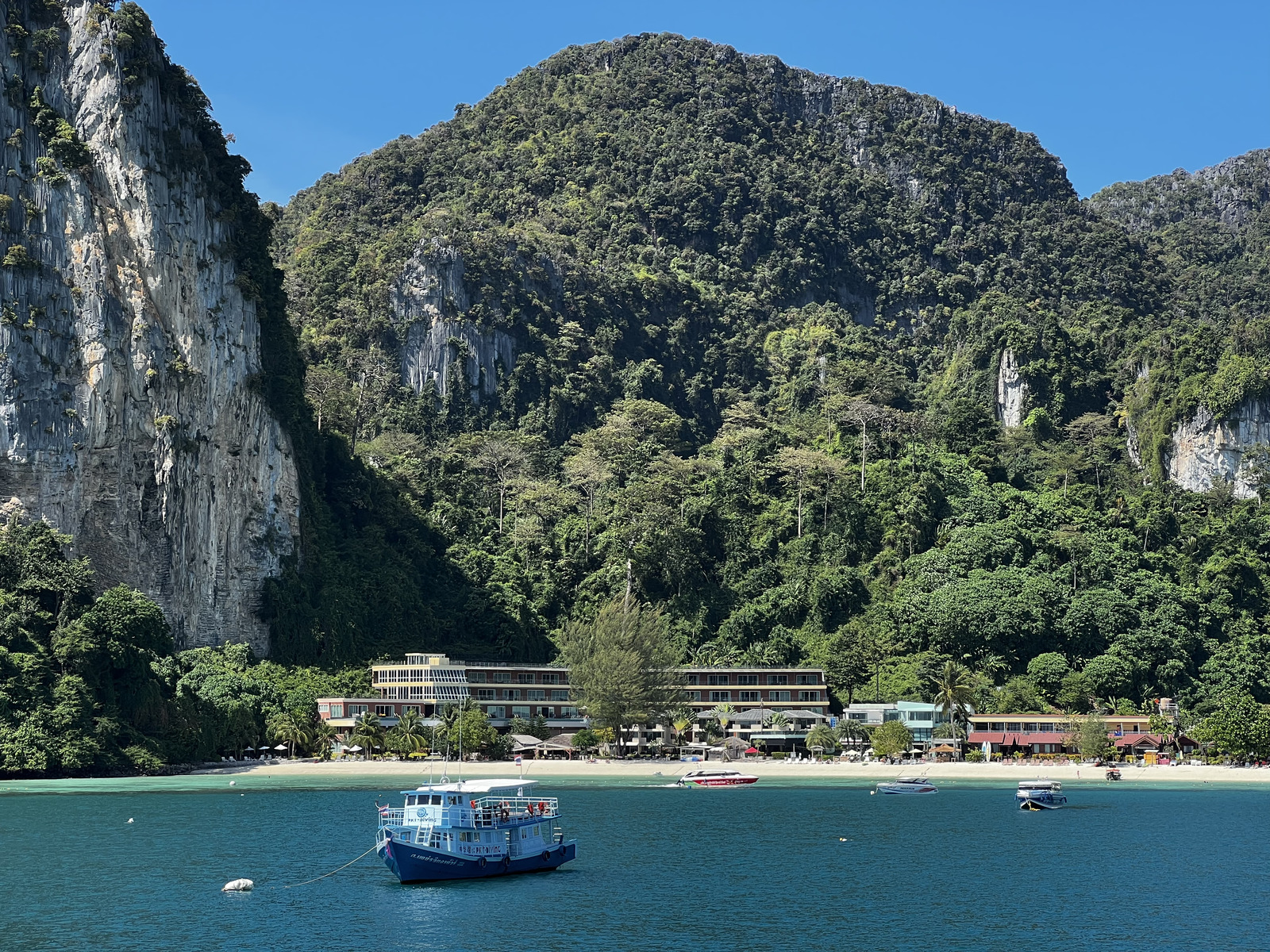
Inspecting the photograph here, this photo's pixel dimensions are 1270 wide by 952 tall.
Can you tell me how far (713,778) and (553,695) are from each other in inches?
1135

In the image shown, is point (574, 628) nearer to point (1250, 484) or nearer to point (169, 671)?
point (169, 671)

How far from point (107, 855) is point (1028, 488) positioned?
10051cm

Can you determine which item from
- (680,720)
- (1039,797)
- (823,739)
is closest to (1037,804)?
(1039,797)

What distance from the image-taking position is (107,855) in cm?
6084

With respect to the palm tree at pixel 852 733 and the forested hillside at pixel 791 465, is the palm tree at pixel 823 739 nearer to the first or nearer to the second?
the palm tree at pixel 852 733

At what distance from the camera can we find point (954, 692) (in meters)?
110

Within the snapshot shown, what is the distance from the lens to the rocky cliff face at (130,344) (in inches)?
4343

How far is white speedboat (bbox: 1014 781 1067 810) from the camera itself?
8200 centimetres

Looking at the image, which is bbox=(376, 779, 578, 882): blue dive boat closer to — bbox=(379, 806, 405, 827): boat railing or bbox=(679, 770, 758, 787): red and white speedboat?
bbox=(379, 806, 405, 827): boat railing

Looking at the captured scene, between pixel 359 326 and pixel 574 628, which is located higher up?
pixel 359 326

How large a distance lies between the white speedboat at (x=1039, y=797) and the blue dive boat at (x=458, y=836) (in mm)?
33994

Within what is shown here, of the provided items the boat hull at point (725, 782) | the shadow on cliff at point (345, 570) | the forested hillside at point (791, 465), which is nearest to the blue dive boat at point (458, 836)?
the boat hull at point (725, 782)

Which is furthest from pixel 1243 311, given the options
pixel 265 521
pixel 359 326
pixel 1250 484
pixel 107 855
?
pixel 107 855

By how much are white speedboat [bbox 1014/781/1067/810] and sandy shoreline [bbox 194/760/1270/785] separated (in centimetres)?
1527
